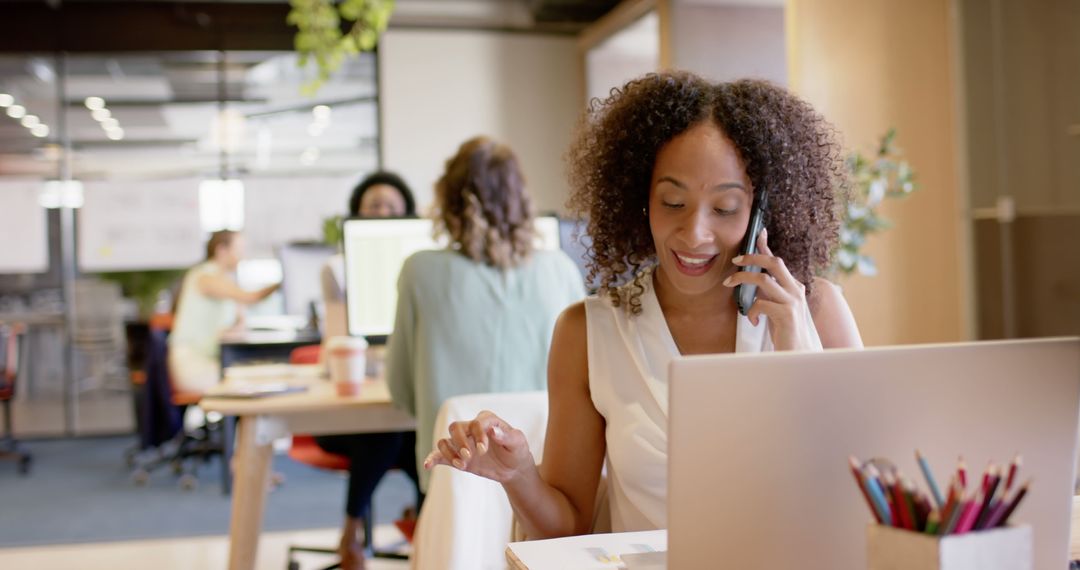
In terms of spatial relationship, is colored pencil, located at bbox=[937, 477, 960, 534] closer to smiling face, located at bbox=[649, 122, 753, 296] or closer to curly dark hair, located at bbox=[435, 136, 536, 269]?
smiling face, located at bbox=[649, 122, 753, 296]

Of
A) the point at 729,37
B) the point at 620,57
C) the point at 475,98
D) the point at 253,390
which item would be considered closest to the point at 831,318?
the point at 253,390

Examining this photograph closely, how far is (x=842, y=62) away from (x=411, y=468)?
310 cm

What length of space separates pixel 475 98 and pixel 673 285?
261 inches

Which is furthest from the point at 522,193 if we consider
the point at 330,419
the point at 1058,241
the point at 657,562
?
the point at 1058,241

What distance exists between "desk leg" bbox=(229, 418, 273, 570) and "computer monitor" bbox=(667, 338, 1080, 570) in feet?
7.29

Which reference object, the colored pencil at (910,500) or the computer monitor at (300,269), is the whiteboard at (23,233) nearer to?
the computer monitor at (300,269)

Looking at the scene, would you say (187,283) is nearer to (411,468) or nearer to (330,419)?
(411,468)

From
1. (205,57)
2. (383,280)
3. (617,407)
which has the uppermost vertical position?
(205,57)

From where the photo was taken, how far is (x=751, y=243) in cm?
145

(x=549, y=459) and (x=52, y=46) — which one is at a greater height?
(x=52, y=46)

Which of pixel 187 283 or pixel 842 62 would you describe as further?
pixel 187 283

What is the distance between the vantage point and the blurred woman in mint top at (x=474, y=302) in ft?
9.51

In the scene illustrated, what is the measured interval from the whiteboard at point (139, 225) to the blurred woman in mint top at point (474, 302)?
5.56 meters

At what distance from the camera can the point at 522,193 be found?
3061 millimetres
